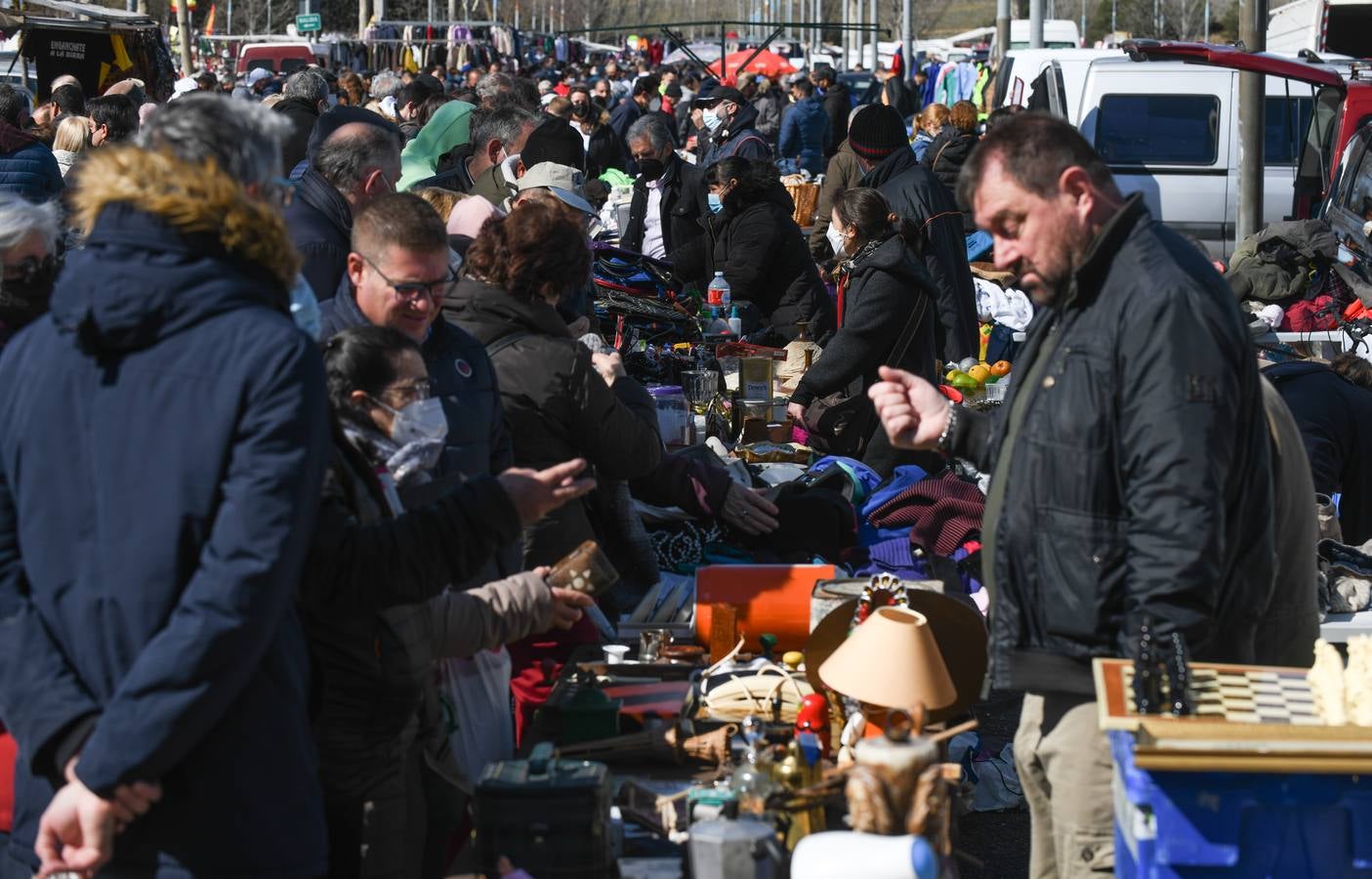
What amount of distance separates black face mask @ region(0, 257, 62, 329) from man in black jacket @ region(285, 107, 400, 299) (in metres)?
0.90

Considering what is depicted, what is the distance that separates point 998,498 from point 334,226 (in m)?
2.83

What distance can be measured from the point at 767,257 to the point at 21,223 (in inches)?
190

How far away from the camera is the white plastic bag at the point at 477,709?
353 centimetres

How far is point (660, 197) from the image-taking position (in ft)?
33.7

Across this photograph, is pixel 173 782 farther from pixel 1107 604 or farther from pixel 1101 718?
pixel 1107 604

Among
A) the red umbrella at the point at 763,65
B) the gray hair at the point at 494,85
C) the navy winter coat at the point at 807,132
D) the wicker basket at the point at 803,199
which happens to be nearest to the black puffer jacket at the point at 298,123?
the gray hair at the point at 494,85

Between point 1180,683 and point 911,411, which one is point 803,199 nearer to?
point 911,411

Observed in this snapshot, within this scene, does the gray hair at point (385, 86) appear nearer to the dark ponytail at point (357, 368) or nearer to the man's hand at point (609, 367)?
the man's hand at point (609, 367)

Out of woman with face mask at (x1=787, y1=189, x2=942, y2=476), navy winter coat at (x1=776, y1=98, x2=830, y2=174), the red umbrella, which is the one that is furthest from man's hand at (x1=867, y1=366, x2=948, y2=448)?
the red umbrella

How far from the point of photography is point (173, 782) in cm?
235

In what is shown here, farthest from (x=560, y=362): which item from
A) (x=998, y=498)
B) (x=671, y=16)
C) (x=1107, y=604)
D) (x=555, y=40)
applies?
(x=671, y=16)

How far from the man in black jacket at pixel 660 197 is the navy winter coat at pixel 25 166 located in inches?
141

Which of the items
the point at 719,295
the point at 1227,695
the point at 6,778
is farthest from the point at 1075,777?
the point at 719,295

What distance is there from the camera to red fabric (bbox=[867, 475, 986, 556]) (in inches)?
196
